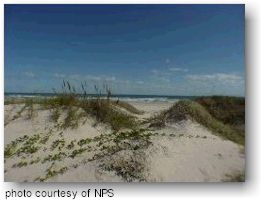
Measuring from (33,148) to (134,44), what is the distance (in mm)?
1122

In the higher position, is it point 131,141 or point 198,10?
point 198,10

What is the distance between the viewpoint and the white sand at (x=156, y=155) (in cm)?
318

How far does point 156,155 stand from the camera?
10.8 feet

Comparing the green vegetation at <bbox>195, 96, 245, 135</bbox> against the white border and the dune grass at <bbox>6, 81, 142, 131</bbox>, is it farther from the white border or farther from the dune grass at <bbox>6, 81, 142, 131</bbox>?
the dune grass at <bbox>6, 81, 142, 131</bbox>

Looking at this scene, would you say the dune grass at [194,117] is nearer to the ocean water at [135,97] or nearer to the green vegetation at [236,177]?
the ocean water at [135,97]

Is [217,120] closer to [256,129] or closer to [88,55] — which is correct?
[256,129]

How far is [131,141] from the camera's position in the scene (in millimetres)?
3393

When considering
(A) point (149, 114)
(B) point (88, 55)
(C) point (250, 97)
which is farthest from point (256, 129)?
(B) point (88, 55)

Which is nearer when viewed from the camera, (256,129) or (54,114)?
(256,129)

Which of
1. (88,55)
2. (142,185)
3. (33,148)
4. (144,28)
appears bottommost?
(142,185)

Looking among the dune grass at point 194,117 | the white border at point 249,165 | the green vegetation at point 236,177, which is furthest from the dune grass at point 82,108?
the green vegetation at point 236,177

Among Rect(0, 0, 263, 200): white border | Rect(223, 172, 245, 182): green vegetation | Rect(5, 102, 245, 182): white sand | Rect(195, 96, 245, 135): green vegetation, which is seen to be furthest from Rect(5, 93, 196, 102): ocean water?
Rect(223, 172, 245, 182): green vegetation

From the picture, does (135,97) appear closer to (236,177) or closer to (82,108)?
(82,108)

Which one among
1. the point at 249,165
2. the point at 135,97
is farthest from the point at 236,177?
the point at 135,97
